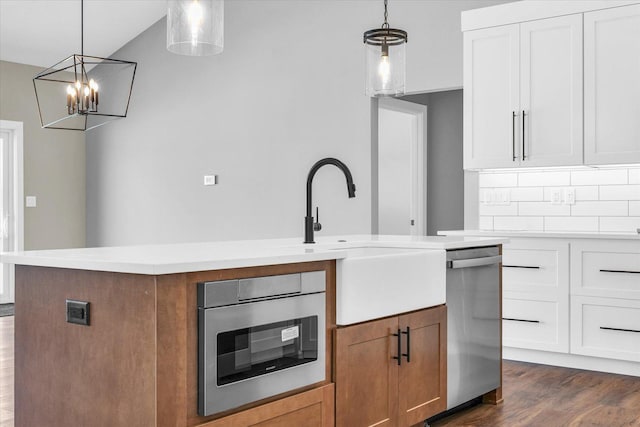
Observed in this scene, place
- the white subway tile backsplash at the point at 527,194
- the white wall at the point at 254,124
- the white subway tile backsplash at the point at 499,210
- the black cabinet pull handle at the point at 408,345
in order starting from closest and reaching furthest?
the black cabinet pull handle at the point at 408,345
the white subway tile backsplash at the point at 527,194
the white subway tile backsplash at the point at 499,210
the white wall at the point at 254,124

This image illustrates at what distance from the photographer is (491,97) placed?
466 cm

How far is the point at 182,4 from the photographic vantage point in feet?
7.84

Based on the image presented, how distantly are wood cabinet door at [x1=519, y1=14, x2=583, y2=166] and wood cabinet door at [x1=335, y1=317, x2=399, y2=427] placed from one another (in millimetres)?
2209

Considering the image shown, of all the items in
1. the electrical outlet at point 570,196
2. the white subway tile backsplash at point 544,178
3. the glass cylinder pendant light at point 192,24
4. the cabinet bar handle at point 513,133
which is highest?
the glass cylinder pendant light at point 192,24

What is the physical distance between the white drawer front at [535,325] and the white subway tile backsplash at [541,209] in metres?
0.76

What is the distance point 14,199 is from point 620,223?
19.9ft

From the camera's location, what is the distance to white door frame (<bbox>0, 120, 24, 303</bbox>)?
740 centimetres

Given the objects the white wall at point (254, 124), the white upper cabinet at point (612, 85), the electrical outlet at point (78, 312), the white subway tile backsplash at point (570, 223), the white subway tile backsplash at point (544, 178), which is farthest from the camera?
the white wall at point (254, 124)

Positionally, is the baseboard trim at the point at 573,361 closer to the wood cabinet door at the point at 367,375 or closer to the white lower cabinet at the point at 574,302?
the white lower cabinet at the point at 574,302

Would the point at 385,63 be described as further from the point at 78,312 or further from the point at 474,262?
the point at 78,312

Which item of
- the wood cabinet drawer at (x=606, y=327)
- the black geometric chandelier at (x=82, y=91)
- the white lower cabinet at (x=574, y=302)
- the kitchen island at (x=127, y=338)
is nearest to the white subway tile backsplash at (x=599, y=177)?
the white lower cabinet at (x=574, y=302)

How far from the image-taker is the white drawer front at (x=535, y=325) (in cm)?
427

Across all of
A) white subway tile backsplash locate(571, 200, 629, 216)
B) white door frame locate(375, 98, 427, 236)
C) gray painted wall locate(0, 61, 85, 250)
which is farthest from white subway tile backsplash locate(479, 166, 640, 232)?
gray painted wall locate(0, 61, 85, 250)

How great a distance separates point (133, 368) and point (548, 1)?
3.63 metres
